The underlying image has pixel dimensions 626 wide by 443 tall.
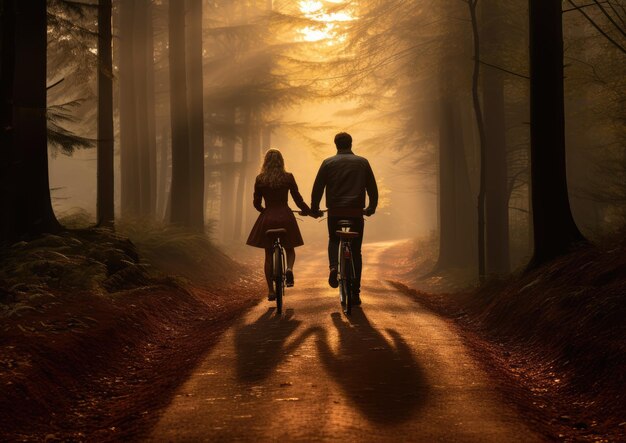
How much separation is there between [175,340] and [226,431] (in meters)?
Answer: 4.43

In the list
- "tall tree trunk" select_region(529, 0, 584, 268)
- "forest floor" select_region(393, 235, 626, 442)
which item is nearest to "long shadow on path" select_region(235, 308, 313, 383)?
"forest floor" select_region(393, 235, 626, 442)

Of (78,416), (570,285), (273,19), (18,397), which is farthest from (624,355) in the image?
(273,19)

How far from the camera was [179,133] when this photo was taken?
68.1ft

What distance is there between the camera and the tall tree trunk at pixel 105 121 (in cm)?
1516

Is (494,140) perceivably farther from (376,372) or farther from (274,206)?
(376,372)

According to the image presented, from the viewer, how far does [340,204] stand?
1016cm

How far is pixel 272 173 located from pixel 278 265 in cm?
130

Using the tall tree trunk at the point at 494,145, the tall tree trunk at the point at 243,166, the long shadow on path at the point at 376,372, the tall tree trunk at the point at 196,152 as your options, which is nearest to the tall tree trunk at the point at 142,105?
the tall tree trunk at the point at 196,152

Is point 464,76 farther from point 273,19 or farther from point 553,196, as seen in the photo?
point 553,196

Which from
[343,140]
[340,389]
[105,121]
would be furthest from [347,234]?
[105,121]

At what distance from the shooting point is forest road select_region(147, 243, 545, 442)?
500 centimetres

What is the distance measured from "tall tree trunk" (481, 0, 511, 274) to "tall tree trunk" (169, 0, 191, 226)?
26.5 ft

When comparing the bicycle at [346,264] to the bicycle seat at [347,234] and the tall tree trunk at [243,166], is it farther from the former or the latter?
the tall tree trunk at [243,166]

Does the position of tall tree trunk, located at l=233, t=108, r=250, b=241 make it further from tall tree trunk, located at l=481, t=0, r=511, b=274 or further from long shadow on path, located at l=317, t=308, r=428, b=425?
long shadow on path, located at l=317, t=308, r=428, b=425
